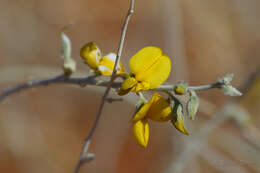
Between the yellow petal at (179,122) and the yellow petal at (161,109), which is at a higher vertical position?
the yellow petal at (161,109)

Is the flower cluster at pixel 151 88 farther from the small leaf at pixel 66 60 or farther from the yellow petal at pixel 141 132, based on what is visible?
the small leaf at pixel 66 60

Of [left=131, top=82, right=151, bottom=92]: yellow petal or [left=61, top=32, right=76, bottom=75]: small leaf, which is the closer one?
[left=131, top=82, right=151, bottom=92]: yellow petal

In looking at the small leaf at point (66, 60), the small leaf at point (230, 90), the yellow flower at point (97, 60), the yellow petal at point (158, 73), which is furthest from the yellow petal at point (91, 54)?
the small leaf at point (230, 90)

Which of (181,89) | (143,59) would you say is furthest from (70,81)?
(181,89)

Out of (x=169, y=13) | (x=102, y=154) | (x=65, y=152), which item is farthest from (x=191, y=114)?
(x=65, y=152)

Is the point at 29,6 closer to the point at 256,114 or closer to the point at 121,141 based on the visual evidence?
the point at 121,141

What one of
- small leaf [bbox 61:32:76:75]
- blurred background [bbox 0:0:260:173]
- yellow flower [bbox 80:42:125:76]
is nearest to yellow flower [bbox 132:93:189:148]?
yellow flower [bbox 80:42:125:76]

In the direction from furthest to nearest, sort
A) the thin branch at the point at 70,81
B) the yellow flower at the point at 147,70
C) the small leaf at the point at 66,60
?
the small leaf at the point at 66,60 → the thin branch at the point at 70,81 → the yellow flower at the point at 147,70

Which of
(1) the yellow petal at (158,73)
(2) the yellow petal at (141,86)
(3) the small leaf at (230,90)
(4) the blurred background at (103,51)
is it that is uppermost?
(1) the yellow petal at (158,73)

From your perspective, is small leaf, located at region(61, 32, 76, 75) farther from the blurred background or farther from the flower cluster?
the blurred background

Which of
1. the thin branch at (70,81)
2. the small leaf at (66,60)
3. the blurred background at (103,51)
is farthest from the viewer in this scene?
the blurred background at (103,51)
